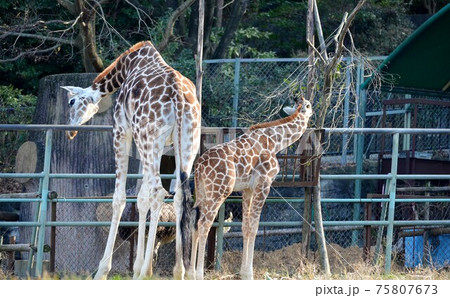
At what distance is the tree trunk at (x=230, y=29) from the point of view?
622 inches

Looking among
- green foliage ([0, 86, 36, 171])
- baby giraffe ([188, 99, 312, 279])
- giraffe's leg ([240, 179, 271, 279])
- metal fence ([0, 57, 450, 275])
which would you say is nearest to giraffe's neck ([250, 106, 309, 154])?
A: baby giraffe ([188, 99, 312, 279])

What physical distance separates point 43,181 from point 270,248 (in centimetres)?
489

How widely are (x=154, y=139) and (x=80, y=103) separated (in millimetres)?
1408

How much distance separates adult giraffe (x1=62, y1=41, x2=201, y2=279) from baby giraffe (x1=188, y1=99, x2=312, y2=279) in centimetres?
30

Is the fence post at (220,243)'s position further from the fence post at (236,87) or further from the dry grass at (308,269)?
the fence post at (236,87)

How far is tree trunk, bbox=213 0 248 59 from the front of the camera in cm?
1580

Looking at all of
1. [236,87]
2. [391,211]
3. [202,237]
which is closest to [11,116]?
[236,87]

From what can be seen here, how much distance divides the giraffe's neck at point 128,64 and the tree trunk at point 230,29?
7465 millimetres

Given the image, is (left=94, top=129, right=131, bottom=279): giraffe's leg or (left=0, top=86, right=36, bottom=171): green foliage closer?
(left=94, top=129, right=131, bottom=279): giraffe's leg

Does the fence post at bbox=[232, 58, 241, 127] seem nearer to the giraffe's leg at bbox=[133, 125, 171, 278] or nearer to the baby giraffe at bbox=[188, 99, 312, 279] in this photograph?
the baby giraffe at bbox=[188, 99, 312, 279]

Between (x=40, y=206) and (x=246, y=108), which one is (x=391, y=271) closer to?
(x=40, y=206)

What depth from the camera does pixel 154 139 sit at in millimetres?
7418

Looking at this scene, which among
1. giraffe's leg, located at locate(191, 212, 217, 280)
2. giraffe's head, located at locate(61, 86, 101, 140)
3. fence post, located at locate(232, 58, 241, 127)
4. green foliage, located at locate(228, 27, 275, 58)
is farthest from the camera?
green foliage, located at locate(228, 27, 275, 58)

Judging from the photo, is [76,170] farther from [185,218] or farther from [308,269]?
[308,269]
